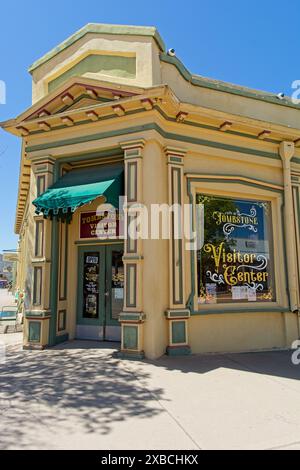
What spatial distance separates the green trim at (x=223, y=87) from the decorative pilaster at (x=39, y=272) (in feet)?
11.7

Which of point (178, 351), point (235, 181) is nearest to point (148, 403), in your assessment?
point (178, 351)

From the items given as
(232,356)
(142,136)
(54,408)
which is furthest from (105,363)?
(142,136)

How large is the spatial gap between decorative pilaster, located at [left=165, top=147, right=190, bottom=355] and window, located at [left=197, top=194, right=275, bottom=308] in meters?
0.60

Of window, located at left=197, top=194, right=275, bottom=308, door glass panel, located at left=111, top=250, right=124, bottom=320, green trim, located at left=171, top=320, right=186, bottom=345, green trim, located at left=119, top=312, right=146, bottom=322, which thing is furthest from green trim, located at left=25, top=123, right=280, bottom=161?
green trim, located at left=171, top=320, right=186, bottom=345

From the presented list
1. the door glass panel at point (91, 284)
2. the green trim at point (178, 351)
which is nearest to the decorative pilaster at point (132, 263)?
the green trim at point (178, 351)

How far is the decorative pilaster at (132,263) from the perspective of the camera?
645 cm

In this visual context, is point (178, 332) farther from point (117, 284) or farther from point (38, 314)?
point (38, 314)

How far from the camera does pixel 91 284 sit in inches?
324

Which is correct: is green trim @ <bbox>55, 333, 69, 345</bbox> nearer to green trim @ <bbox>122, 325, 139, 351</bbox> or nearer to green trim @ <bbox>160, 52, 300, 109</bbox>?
green trim @ <bbox>122, 325, 139, 351</bbox>

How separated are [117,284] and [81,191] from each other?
2357 mm

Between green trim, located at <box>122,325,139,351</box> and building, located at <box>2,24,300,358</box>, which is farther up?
building, located at <box>2,24,300,358</box>

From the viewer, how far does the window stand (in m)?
7.56
